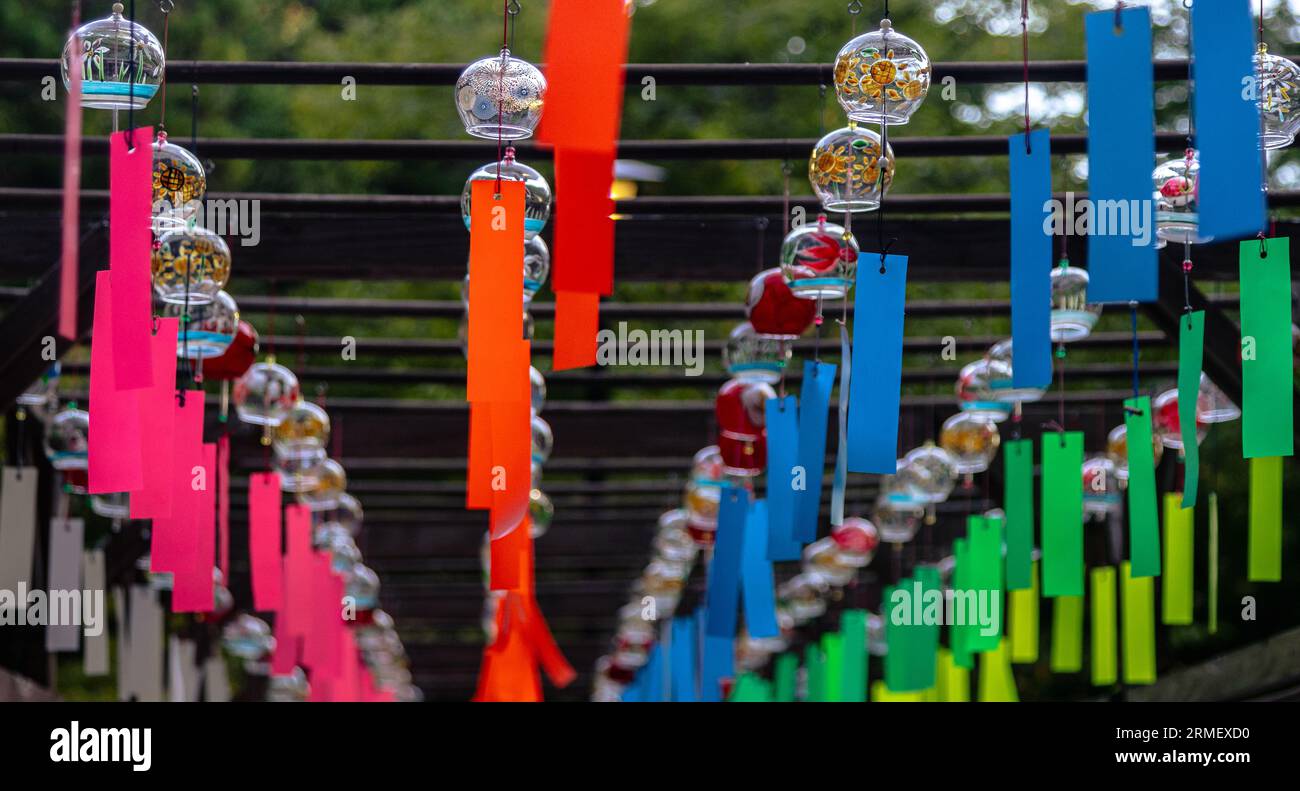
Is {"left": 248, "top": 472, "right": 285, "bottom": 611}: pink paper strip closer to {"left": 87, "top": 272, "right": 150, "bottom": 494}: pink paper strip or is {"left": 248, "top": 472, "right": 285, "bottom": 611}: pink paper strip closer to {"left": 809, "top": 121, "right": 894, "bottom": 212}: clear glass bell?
{"left": 87, "top": 272, "right": 150, "bottom": 494}: pink paper strip

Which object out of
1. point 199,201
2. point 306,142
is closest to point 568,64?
point 199,201

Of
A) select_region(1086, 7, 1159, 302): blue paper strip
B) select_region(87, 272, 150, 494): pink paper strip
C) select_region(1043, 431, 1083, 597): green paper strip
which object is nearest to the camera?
select_region(1086, 7, 1159, 302): blue paper strip

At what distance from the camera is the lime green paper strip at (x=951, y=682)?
9.51 m

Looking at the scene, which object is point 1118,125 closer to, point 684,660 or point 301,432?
point 301,432

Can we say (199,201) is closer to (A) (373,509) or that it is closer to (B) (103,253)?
(B) (103,253)

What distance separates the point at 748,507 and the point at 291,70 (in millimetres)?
2225

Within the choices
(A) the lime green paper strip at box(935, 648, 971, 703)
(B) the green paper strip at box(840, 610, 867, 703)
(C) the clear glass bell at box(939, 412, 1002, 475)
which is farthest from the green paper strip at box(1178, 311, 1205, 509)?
(B) the green paper strip at box(840, 610, 867, 703)

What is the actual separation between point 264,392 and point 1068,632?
355cm

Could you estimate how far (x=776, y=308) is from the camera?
221 inches

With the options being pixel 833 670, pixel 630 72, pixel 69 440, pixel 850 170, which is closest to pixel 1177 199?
pixel 850 170

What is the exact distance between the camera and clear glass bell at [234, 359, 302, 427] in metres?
6.99

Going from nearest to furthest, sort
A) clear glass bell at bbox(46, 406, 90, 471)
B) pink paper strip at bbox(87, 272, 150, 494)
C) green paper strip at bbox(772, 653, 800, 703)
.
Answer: pink paper strip at bbox(87, 272, 150, 494)
clear glass bell at bbox(46, 406, 90, 471)
green paper strip at bbox(772, 653, 800, 703)

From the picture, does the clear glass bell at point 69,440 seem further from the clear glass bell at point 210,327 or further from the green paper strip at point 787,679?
the green paper strip at point 787,679

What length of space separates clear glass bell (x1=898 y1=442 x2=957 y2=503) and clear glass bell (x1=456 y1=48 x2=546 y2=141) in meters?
4.15
